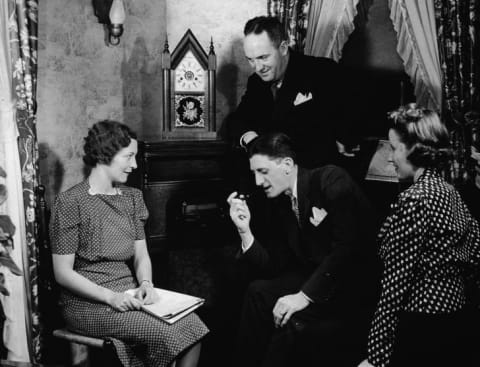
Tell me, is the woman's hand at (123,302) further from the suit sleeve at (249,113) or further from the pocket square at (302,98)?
Result: the pocket square at (302,98)

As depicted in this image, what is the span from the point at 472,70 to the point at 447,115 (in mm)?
323

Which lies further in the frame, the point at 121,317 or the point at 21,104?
the point at 21,104

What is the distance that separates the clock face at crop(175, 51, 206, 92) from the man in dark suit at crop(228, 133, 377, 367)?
885 millimetres

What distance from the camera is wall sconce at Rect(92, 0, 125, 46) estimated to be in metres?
3.29

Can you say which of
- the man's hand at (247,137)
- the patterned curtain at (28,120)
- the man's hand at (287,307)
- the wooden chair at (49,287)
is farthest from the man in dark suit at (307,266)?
the patterned curtain at (28,120)

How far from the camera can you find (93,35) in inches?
135

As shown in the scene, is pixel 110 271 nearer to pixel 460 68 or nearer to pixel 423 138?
pixel 423 138

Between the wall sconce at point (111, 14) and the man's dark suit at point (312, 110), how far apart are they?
1069mm

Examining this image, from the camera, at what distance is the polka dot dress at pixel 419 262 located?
1949 millimetres

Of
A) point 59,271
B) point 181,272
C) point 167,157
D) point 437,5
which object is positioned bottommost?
point 181,272

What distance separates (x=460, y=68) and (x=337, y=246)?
5.70ft

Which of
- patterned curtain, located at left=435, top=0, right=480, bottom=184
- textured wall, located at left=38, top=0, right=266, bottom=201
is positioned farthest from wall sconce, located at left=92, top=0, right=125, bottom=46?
patterned curtain, located at left=435, top=0, right=480, bottom=184

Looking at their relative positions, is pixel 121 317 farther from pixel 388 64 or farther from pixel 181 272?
pixel 388 64

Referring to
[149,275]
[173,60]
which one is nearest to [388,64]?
[173,60]
